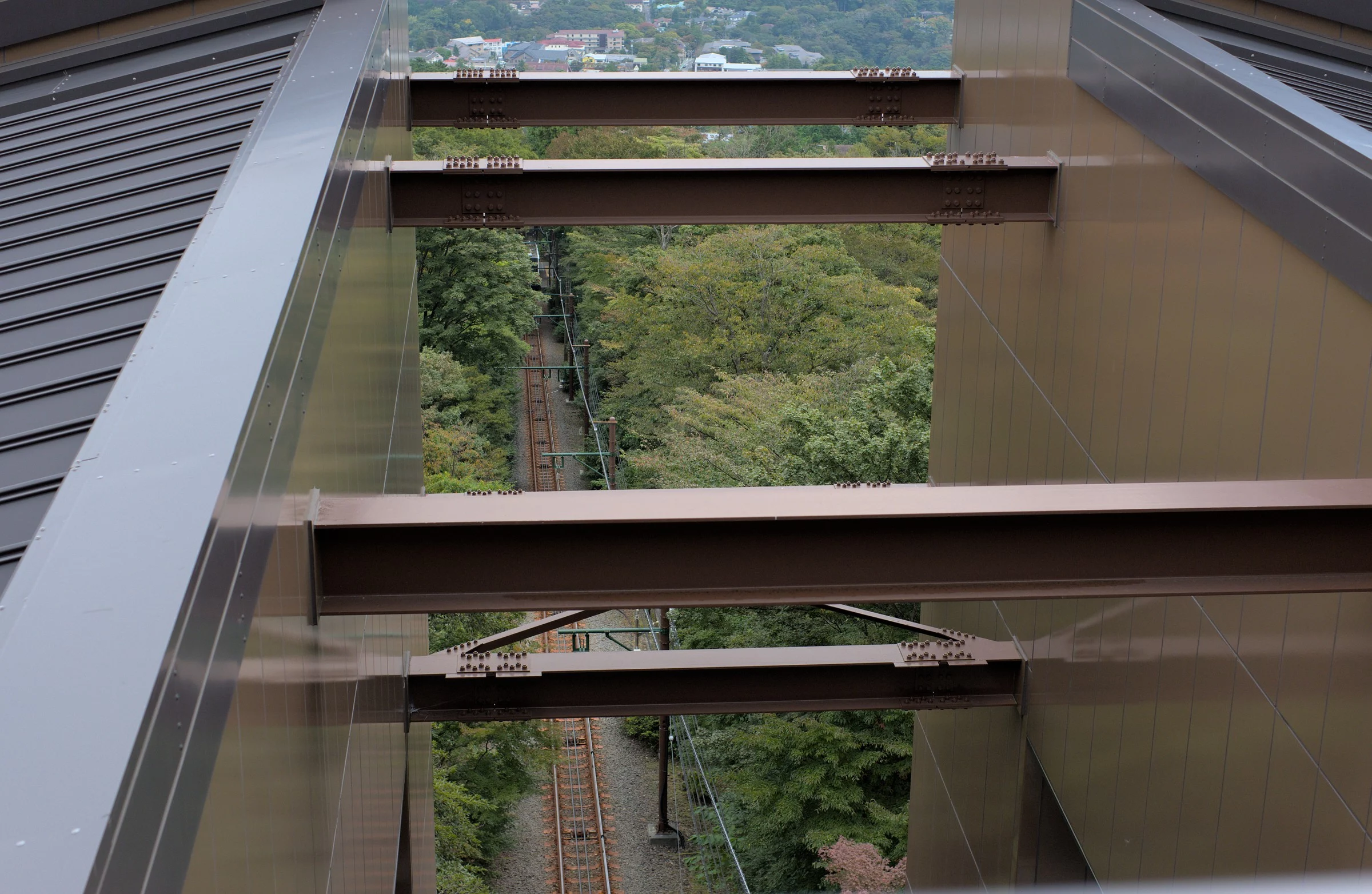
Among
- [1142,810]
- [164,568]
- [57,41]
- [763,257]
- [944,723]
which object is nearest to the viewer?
[164,568]

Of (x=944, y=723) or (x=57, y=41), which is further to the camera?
(x=944, y=723)

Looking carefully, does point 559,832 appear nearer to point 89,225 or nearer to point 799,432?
point 799,432

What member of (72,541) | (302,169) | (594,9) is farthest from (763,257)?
(594,9)

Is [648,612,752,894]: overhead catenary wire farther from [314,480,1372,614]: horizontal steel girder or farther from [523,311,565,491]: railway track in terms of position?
[314,480,1372,614]: horizontal steel girder

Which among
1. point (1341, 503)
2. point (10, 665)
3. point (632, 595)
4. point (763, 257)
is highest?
point (10, 665)

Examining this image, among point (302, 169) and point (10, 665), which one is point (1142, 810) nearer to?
point (302, 169)

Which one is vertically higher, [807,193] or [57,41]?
[57,41]

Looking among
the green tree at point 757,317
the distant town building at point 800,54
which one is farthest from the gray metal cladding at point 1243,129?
the distant town building at point 800,54

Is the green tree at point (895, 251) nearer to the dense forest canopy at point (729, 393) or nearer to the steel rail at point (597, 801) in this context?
the dense forest canopy at point (729, 393)
